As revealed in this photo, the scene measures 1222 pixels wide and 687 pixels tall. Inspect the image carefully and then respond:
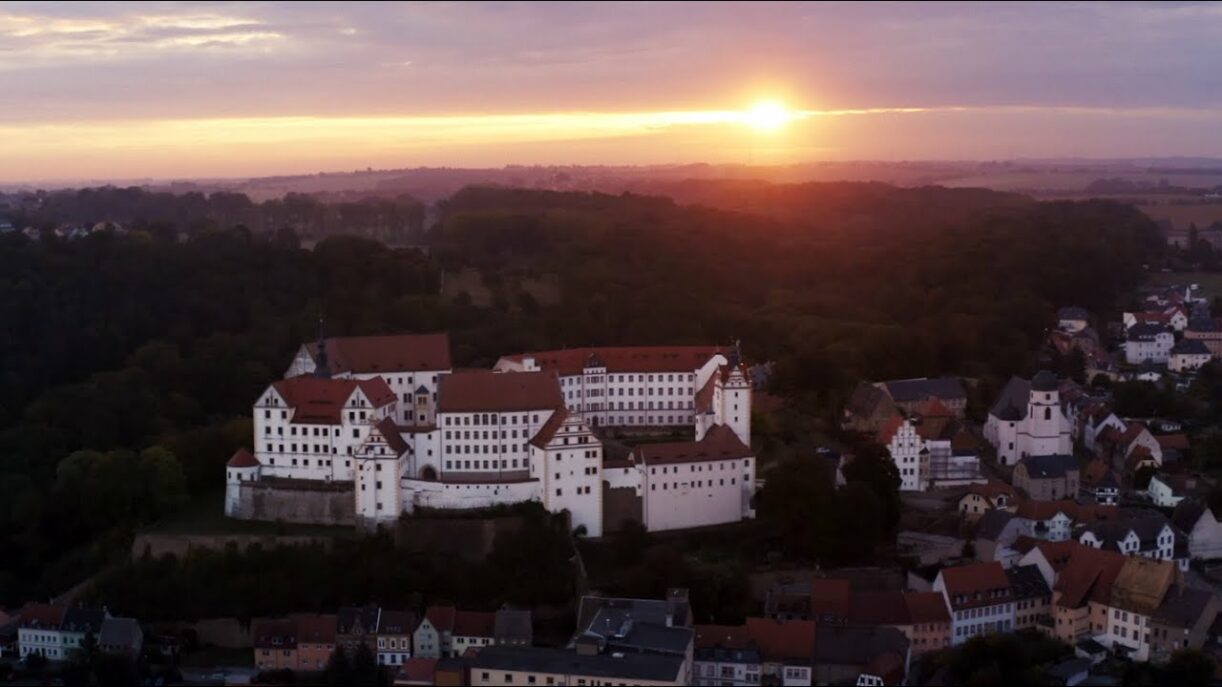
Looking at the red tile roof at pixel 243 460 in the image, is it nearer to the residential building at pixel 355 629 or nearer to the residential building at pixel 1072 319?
the residential building at pixel 355 629

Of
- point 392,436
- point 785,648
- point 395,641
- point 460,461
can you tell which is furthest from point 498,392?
point 785,648

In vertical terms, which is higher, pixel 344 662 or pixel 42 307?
pixel 42 307

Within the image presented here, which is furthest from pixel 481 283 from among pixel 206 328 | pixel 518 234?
pixel 206 328

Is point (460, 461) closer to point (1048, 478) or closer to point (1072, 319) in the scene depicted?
point (1048, 478)

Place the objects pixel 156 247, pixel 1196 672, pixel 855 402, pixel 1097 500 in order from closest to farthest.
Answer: pixel 1196 672 → pixel 1097 500 → pixel 855 402 → pixel 156 247

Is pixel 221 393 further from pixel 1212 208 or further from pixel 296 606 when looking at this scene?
pixel 1212 208

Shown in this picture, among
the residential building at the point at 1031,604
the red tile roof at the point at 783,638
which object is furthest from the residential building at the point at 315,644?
the residential building at the point at 1031,604

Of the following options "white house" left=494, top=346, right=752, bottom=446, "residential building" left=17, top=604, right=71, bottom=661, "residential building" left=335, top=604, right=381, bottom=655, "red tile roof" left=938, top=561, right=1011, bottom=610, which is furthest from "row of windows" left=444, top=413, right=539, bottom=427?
"red tile roof" left=938, top=561, right=1011, bottom=610
